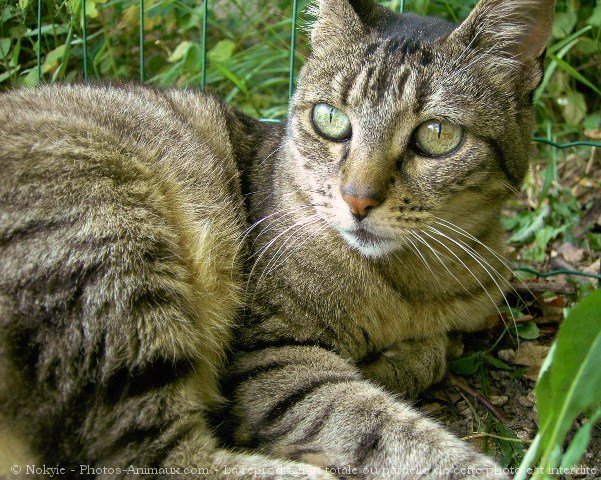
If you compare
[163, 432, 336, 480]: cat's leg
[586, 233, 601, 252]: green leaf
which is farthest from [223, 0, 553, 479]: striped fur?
[586, 233, 601, 252]: green leaf

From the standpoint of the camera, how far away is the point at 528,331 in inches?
116

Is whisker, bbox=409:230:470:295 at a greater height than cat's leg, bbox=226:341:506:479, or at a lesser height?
greater

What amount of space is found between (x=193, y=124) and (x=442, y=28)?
105 cm

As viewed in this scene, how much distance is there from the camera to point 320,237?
2.46 metres

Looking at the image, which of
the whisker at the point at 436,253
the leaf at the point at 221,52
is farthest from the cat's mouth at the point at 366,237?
the leaf at the point at 221,52

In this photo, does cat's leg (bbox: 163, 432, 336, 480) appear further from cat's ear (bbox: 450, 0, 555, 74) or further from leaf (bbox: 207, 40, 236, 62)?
leaf (bbox: 207, 40, 236, 62)

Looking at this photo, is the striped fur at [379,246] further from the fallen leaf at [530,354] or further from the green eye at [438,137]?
the fallen leaf at [530,354]

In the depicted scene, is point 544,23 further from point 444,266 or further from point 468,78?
point 444,266

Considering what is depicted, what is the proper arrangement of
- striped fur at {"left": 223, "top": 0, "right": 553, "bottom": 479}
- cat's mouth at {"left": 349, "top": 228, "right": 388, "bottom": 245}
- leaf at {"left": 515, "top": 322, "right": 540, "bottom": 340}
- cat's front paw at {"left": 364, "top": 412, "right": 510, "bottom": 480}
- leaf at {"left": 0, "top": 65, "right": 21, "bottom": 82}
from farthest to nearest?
leaf at {"left": 0, "top": 65, "right": 21, "bottom": 82} < leaf at {"left": 515, "top": 322, "right": 540, "bottom": 340} < cat's mouth at {"left": 349, "top": 228, "right": 388, "bottom": 245} < striped fur at {"left": 223, "top": 0, "right": 553, "bottom": 479} < cat's front paw at {"left": 364, "top": 412, "right": 510, "bottom": 480}

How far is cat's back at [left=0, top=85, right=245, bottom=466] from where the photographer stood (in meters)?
1.83

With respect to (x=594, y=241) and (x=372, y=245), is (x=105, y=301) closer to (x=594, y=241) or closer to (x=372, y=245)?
(x=372, y=245)

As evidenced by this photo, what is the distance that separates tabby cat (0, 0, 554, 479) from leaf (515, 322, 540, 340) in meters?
0.32

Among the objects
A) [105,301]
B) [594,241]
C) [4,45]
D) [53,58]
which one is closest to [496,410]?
[105,301]

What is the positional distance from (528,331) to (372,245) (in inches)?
42.4
